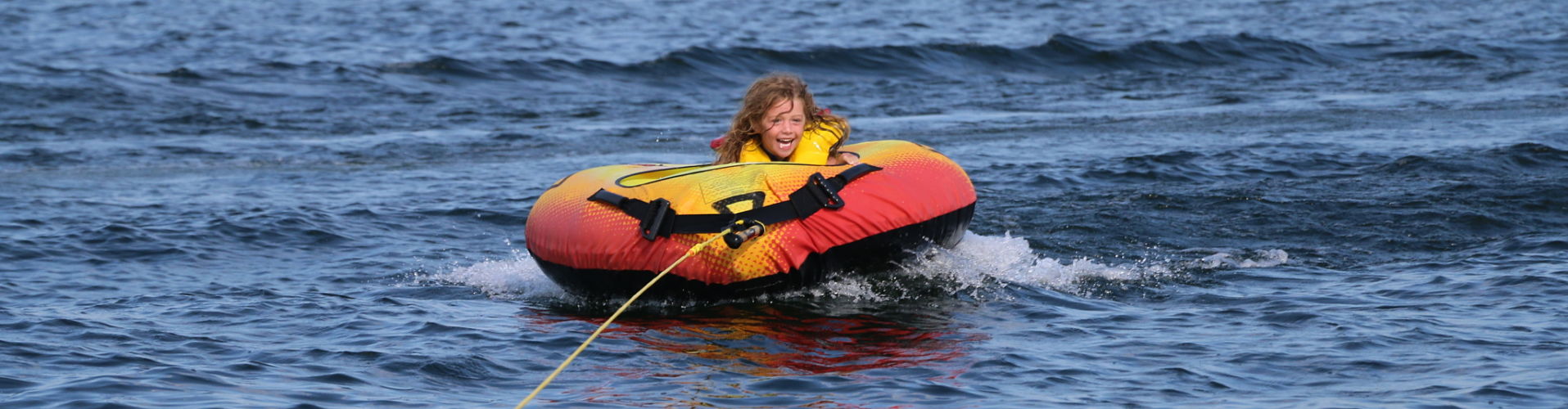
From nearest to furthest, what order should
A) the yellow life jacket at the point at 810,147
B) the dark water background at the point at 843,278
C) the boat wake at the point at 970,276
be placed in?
1. the dark water background at the point at 843,278
2. the boat wake at the point at 970,276
3. the yellow life jacket at the point at 810,147

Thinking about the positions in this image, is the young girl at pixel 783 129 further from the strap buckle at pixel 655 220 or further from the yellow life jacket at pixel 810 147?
the strap buckle at pixel 655 220

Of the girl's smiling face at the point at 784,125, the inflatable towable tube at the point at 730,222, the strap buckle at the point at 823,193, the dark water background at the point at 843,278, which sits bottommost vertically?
the dark water background at the point at 843,278

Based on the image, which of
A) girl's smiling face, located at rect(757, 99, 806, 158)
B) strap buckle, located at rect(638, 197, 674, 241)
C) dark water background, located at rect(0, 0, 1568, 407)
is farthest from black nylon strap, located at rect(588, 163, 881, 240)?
girl's smiling face, located at rect(757, 99, 806, 158)

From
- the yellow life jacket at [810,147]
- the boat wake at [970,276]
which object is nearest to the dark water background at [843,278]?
the boat wake at [970,276]

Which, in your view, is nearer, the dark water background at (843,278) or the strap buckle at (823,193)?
the dark water background at (843,278)

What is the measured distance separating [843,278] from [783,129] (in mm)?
738

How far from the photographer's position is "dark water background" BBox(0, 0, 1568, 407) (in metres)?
5.66

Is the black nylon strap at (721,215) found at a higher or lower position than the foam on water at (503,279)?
higher

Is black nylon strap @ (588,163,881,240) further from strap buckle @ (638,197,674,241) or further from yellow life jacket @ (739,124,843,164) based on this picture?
yellow life jacket @ (739,124,843,164)

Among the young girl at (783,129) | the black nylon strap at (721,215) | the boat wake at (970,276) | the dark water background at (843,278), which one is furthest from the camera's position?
the young girl at (783,129)

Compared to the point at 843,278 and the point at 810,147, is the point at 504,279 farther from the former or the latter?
the point at 843,278

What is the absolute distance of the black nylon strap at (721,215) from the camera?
6488mm

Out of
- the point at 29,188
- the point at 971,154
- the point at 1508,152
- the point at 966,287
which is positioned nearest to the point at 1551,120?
the point at 1508,152

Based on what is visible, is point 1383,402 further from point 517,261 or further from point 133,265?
point 133,265
